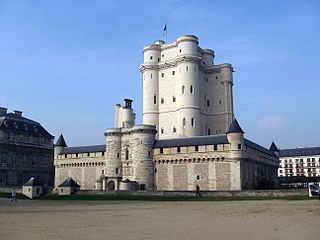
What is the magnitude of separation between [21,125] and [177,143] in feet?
116

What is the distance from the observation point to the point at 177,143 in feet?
174

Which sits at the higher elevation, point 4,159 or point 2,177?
point 4,159

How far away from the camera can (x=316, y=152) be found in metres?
113

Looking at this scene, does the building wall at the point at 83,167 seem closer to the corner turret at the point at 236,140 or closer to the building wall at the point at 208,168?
the building wall at the point at 208,168

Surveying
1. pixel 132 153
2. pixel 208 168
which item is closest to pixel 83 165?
pixel 132 153

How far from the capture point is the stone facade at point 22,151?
A: 67.1 meters

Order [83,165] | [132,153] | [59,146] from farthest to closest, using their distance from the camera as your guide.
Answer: [59,146], [83,165], [132,153]

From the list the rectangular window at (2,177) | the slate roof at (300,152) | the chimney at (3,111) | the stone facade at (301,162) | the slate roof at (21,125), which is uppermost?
the chimney at (3,111)

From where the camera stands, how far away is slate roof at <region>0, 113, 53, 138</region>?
68.9m

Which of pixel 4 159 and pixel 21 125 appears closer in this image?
pixel 4 159

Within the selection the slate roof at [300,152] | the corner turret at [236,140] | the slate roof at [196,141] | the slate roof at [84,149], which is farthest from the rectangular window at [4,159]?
the slate roof at [300,152]

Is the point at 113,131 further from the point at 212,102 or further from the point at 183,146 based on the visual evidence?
the point at 212,102

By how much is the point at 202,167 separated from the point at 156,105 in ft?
70.6

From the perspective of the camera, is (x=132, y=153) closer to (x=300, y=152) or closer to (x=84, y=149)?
(x=84, y=149)
